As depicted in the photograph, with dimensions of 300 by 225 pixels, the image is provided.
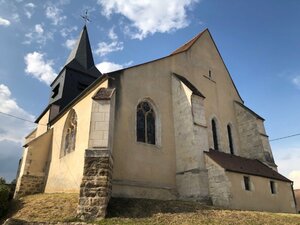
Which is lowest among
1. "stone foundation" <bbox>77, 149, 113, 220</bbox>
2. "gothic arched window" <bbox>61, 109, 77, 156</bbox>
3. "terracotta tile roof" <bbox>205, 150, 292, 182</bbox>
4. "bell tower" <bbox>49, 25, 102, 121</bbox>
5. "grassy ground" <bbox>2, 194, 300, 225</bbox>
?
"grassy ground" <bbox>2, 194, 300, 225</bbox>

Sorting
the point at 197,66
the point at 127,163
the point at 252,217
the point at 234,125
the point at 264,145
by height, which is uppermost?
the point at 197,66

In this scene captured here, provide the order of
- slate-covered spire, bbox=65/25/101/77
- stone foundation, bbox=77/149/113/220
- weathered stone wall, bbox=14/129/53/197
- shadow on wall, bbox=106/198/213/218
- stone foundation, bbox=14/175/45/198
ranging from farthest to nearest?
slate-covered spire, bbox=65/25/101/77
weathered stone wall, bbox=14/129/53/197
stone foundation, bbox=14/175/45/198
shadow on wall, bbox=106/198/213/218
stone foundation, bbox=77/149/113/220

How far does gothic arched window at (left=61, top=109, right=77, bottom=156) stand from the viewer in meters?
13.5

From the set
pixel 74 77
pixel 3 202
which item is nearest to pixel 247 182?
pixel 3 202

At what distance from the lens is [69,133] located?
1405cm

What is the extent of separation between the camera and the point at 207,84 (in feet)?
53.8

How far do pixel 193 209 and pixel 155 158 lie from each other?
3603 mm

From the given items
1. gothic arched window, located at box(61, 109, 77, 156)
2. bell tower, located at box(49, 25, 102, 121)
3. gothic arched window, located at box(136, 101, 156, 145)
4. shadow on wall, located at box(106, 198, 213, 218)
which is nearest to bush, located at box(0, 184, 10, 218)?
gothic arched window, located at box(61, 109, 77, 156)

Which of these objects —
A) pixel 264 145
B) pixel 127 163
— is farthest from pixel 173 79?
pixel 264 145

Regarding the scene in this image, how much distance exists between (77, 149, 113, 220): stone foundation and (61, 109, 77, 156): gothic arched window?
5.21m

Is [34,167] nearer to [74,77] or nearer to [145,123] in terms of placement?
[145,123]

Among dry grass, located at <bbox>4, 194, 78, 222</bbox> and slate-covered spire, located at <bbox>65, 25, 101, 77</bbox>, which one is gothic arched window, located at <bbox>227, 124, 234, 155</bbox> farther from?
slate-covered spire, located at <bbox>65, 25, 101, 77</bbox>

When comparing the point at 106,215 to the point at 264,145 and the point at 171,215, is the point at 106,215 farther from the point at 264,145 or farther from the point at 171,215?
the point at 264,145

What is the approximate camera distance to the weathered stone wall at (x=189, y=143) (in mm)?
11385
